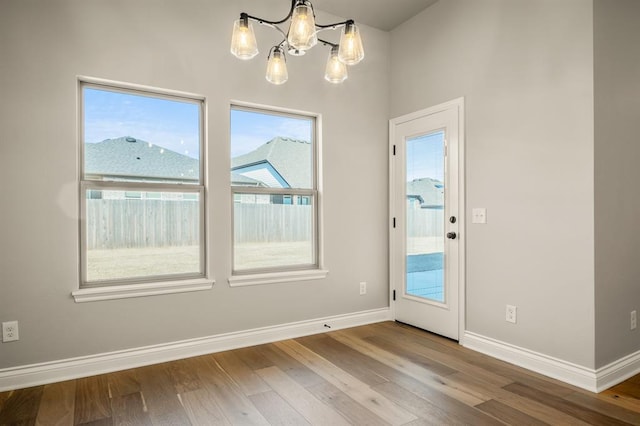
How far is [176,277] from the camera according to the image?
3.18 meters

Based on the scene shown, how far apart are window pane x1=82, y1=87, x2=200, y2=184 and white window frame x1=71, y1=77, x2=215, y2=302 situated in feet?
0.12

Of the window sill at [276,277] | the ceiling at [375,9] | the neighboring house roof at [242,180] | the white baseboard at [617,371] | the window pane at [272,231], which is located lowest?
the white baseboard at [617,371]

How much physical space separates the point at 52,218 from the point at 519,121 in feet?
11.3

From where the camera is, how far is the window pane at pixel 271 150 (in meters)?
3.47

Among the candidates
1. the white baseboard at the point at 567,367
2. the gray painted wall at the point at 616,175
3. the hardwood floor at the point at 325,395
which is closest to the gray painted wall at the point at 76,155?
the hardwood floor at the point at 325,395

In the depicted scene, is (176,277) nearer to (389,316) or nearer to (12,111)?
(12,111)

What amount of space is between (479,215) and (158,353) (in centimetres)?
280

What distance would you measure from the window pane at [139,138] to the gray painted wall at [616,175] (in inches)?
118

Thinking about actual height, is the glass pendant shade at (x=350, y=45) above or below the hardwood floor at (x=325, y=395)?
above

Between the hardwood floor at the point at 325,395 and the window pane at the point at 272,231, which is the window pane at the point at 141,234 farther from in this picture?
the hardwood floor at the point at 325,395

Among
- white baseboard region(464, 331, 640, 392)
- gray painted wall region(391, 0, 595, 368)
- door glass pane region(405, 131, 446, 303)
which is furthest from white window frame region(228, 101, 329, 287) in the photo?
white baseboard region(464, 331, 640, 392)

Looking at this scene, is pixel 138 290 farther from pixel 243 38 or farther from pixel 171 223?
pixel 243 38

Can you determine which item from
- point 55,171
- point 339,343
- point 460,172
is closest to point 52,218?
point 55,171

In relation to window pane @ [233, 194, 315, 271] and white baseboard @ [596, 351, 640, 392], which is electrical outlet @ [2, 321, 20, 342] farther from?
white baseboard @ [596, 351, 640, 392]
